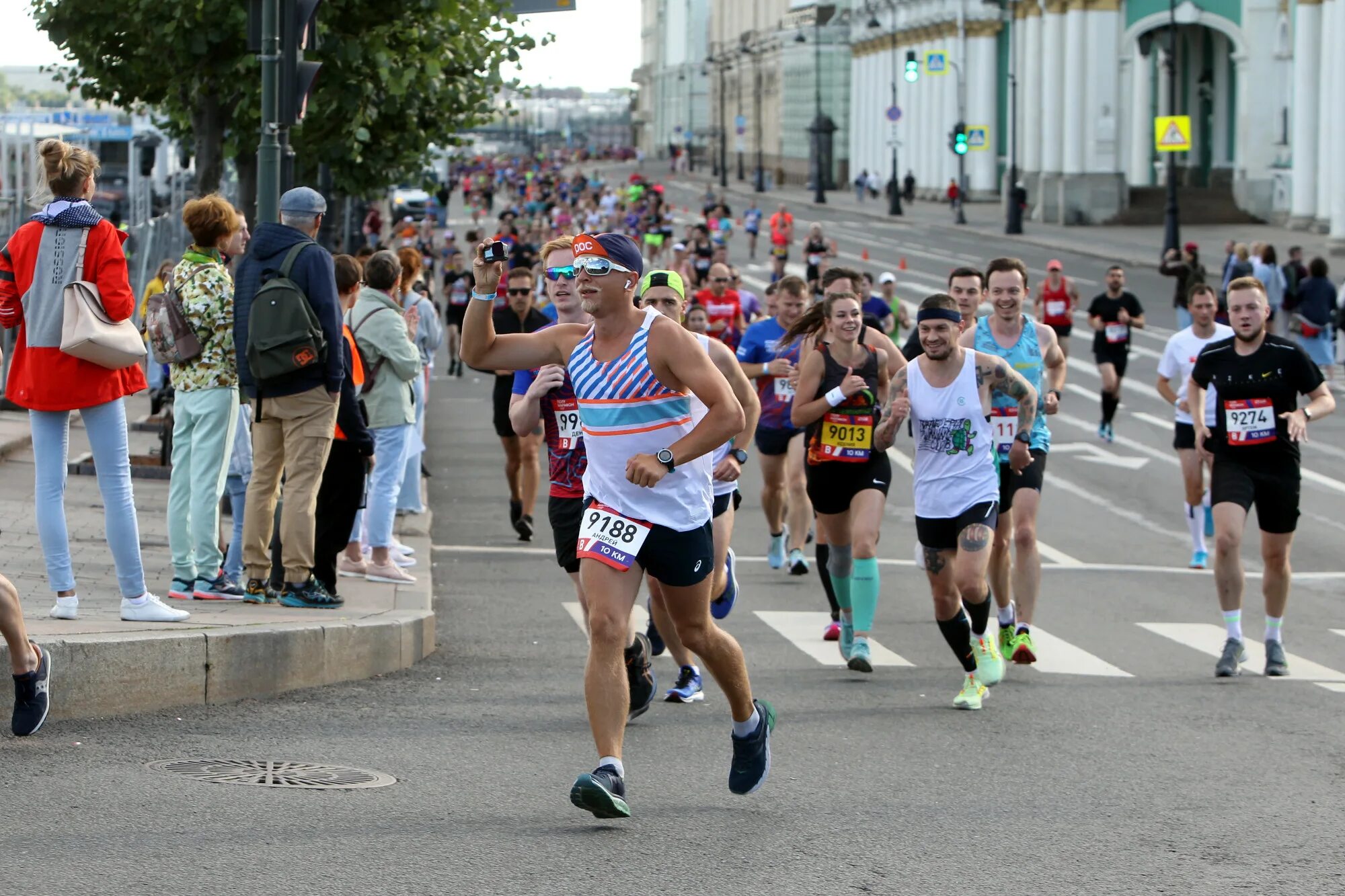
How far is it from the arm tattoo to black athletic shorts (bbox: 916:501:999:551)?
0.06 ft

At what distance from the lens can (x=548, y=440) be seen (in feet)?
28.5

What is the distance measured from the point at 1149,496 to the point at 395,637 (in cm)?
1051

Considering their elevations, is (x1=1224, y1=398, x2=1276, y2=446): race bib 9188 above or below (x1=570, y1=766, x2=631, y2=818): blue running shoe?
above

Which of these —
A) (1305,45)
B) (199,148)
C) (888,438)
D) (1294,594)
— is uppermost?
(1305,45)

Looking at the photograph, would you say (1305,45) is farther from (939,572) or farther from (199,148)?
(939,572)

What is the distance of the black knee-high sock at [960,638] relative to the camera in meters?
9.17

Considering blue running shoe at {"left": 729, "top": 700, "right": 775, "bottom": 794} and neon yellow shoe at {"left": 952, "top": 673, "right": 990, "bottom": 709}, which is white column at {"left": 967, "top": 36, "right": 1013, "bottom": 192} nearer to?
neon yellow shoe at {"left": 952, "top": 673, "right": 990, "bottom": 709}

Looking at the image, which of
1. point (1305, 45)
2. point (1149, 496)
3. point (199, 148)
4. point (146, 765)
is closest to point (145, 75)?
point (199, 148)

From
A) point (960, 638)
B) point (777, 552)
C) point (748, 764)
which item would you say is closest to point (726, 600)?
point (960, 638)

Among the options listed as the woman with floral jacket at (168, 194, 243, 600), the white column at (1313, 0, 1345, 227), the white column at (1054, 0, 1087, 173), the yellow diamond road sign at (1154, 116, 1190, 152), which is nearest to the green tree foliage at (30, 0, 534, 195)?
the woman with floral jacket at (168, 194, 243, 600)

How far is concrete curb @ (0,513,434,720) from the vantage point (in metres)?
7.68

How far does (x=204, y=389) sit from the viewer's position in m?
9.52

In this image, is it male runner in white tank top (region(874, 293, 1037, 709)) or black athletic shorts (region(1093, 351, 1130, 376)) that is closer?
male runner in white tank top (region(874, 293, 1037, 709))

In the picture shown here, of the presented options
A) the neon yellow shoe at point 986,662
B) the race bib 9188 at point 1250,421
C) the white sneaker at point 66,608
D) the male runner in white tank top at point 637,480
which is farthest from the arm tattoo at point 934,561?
the white sneaker at point 66,608
